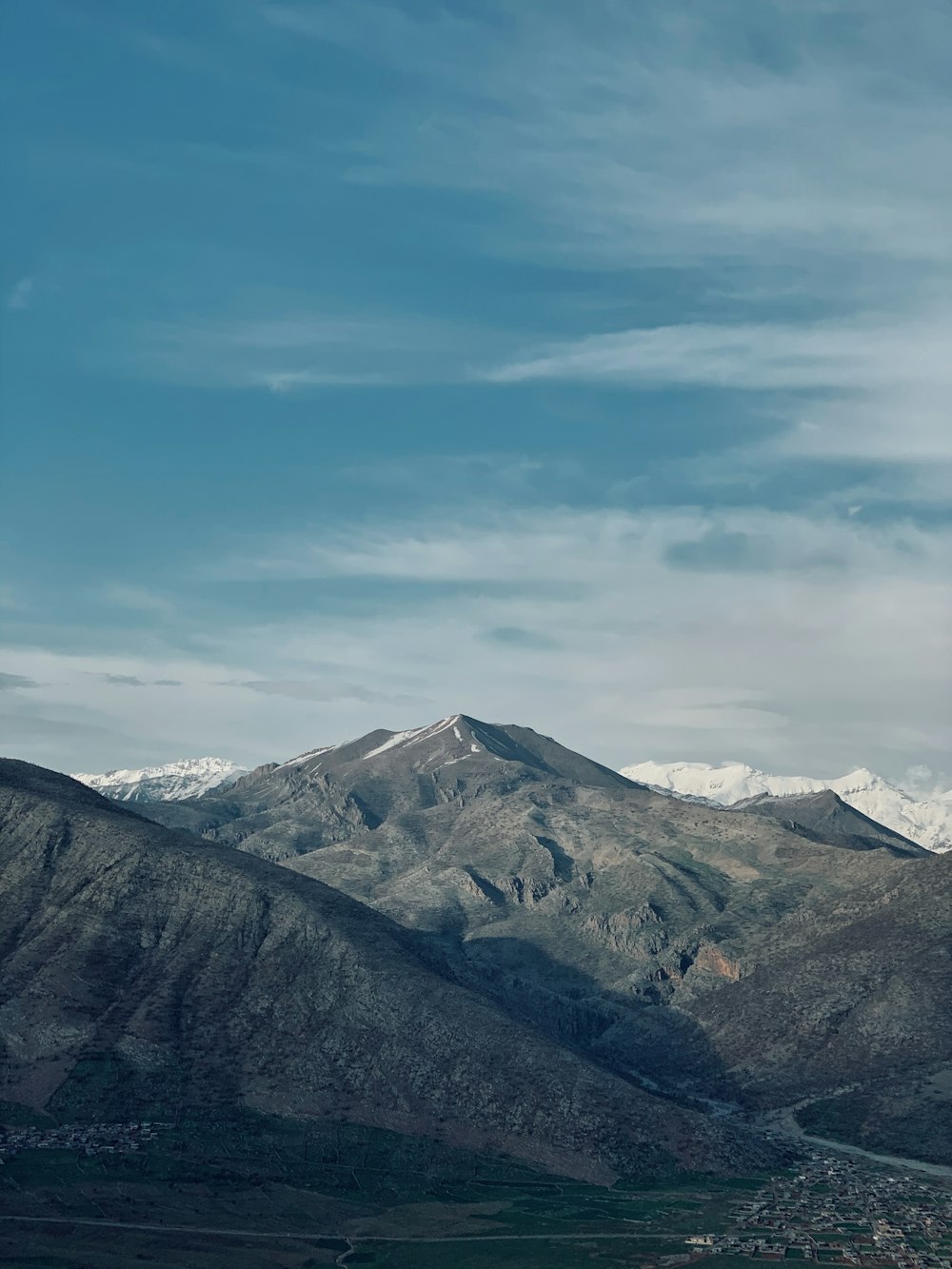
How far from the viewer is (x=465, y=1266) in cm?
19500

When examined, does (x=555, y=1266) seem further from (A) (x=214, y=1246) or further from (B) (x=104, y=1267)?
(B) (x=104, y=1267)

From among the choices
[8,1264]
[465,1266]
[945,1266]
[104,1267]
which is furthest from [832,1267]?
[8,1264]

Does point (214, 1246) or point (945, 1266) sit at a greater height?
point (945, 1266)

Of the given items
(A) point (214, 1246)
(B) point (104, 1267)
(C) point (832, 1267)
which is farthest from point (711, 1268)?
(B) point (104, 1267)

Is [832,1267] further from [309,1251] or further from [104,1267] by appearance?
[104,1267]

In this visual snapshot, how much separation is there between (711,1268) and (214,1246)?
7182 cm

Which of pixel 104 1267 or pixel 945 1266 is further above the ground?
pixel 945 1266

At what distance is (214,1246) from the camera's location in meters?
194

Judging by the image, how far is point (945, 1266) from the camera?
197m

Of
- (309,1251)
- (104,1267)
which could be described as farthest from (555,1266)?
(104,1267)

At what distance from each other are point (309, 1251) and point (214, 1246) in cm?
1393

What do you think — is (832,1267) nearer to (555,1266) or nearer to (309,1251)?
(555,1266)

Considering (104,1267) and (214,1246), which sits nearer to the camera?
(104,1267)

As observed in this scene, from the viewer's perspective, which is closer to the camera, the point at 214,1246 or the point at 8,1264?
the point at 8,1264
